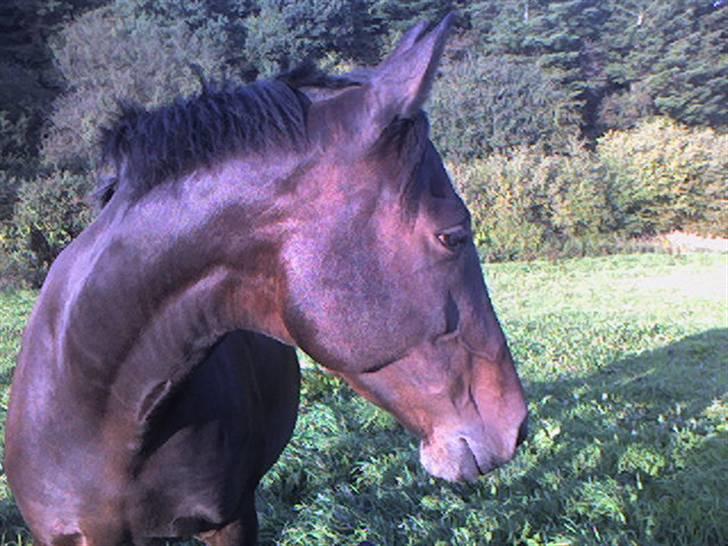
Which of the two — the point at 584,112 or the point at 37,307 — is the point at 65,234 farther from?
the point at 584,112

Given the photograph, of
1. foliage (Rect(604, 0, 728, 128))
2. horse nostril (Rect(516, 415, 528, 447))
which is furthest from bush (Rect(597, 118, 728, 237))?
horse nostril (Rect(516, 415, 528, 447))

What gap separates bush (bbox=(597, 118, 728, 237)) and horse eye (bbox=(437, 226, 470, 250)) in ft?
77.0

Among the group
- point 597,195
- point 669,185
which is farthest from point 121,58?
point 669,185

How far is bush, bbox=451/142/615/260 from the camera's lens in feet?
67.4

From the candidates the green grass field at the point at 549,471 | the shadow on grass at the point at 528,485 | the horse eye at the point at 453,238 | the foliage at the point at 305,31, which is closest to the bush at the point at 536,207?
the foliage at the point at 305,31

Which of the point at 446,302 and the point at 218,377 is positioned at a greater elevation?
the point at 446,302

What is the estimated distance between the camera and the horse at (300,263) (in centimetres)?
128

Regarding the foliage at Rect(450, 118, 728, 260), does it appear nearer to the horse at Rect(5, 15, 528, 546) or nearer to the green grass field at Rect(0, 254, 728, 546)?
the green grass field at Rect(0, 254, 728, 546)

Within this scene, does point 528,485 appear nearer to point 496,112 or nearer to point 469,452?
point 469,452

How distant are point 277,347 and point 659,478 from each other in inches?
101

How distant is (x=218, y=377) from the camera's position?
2.04 m

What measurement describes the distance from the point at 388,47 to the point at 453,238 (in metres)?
33.6

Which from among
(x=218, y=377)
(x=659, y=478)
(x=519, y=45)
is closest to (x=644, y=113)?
(x=519, y=45)

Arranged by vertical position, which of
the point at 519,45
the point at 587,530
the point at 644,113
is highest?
the point at 587,530
